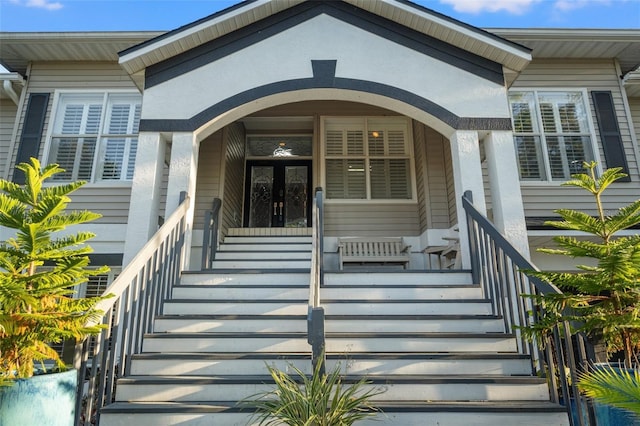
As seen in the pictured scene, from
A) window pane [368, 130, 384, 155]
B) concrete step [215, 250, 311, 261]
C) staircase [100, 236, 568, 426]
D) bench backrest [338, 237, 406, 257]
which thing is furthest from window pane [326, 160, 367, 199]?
staircase [100, 236, 568, 426]

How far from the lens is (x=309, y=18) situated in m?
5.37

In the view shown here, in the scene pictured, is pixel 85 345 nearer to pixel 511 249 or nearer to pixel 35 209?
pixel 35 209

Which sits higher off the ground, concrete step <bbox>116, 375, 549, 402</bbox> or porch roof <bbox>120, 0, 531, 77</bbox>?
porch roof <bbox>120, 0, 531, 77</bbox>

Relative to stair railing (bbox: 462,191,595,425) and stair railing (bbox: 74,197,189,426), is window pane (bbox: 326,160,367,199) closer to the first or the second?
stair railing (bbox: 462,191,595,425)

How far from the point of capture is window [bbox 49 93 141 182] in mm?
6984

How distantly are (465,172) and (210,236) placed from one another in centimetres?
346

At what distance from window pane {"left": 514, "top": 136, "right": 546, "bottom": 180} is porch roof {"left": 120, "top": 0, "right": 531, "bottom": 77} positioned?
2.16m

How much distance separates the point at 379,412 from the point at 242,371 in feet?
3.65

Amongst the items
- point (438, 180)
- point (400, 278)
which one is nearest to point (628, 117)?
point (438, 180)

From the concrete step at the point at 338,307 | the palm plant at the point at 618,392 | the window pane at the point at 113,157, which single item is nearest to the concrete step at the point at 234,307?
the concrete step at the point at 338,307

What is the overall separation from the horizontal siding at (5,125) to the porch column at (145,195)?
3964 mm

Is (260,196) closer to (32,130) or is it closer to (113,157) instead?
(113,157)

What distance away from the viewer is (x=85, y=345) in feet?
9.28

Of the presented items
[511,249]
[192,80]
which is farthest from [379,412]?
[192,80]
